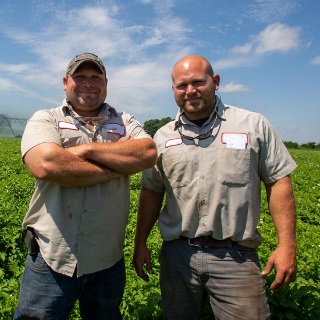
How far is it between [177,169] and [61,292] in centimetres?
129

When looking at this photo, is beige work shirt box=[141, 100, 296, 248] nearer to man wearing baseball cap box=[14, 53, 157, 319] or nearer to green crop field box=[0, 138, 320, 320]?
man wearing baseball cap box=[14, 53, 157, 319]

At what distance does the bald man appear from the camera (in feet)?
8.61

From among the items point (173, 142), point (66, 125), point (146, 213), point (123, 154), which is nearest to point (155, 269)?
point (146, 213)

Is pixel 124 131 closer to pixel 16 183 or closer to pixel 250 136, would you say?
pixel 250 136

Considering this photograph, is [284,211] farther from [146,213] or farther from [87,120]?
[87,120]

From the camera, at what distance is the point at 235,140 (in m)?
2.71

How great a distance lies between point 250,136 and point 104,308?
70.9 inches

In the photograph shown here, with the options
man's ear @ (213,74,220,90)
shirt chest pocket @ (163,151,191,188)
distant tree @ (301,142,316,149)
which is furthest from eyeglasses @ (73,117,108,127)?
distant tree @ (301,142,316,149)

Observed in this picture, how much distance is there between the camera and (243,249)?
270 centimetres

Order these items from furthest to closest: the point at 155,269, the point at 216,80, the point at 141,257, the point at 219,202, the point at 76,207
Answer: the point at 155,269, the point at 141,257, the point at 216,80, the point at 219,202, the point at 76,207

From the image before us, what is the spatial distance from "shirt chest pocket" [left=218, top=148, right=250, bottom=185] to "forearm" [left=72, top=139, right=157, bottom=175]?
0.55 m

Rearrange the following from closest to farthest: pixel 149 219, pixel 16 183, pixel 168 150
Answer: pixel 168 150
pixel 149 219
pixel 16 183

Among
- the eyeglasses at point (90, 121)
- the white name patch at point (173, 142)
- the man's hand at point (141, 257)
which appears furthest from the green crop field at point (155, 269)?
the eyeglasses at point (90, 121)

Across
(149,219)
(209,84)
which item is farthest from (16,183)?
(209,84)
